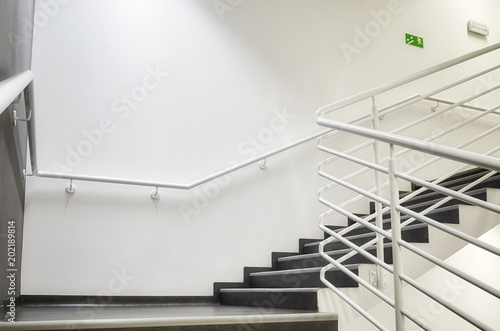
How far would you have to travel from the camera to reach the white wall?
325 centimetres

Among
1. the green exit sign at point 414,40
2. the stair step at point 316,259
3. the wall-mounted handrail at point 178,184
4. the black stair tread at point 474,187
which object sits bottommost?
the stair step at point 316,259

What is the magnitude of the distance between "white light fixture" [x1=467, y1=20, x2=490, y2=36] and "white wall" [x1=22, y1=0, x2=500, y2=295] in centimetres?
141

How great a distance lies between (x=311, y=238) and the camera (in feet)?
12.8

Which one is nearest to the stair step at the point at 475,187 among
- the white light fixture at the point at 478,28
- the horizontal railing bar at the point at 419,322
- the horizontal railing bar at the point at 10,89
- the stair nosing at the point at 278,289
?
the stair nosing at the point at 278,289

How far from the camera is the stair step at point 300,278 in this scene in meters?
2.46

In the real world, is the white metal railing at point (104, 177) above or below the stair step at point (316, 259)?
above

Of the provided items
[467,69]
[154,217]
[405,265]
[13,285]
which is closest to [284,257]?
[154,217]

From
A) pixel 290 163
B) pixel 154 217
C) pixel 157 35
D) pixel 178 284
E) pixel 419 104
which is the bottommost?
pixel 178 284

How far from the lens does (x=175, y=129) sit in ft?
11.9

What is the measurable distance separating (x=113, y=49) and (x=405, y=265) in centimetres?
244

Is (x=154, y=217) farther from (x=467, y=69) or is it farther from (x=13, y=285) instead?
(x=467, y=69)

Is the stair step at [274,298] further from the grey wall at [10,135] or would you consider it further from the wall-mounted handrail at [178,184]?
the grey wall at [10,135]

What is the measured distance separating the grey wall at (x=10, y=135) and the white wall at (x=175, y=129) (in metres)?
0.51

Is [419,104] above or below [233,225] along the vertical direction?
above
